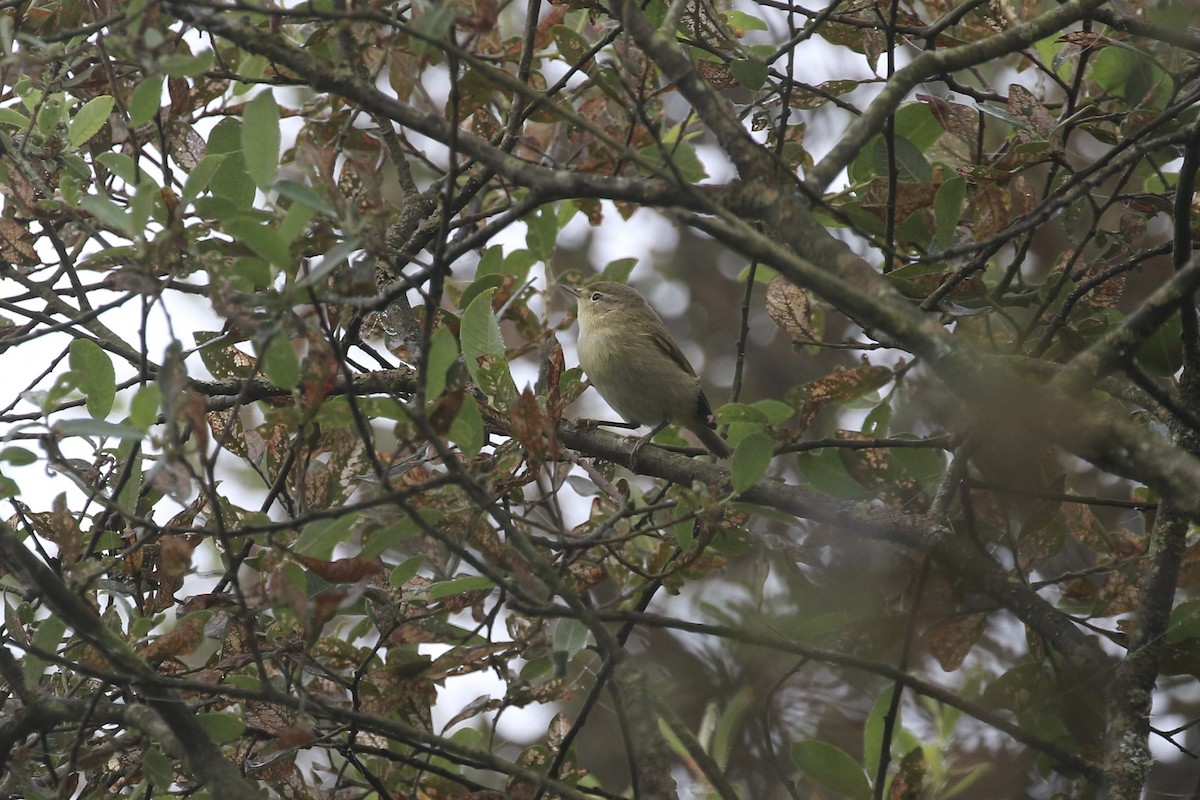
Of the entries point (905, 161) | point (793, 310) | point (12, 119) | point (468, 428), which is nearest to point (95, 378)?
point (468, 428)

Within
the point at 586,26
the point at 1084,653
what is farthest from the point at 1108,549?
the point at 586,26

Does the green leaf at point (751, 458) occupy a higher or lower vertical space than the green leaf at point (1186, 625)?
lower

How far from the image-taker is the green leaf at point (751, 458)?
2.10 meters

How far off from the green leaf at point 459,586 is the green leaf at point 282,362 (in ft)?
2.15

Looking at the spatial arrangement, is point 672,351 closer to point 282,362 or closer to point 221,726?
point 221,726

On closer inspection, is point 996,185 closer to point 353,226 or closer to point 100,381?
point 353,226

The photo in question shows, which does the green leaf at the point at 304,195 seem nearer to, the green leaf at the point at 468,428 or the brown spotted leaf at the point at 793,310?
the green leaf at the point at 468,428

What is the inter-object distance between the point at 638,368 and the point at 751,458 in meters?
3.16

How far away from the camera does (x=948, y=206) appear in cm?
272

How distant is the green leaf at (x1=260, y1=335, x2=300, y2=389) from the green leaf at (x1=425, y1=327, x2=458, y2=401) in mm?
216

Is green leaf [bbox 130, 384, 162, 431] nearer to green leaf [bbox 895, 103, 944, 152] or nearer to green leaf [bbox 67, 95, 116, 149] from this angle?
green leaf [bbox 67, 95, 116, 149]

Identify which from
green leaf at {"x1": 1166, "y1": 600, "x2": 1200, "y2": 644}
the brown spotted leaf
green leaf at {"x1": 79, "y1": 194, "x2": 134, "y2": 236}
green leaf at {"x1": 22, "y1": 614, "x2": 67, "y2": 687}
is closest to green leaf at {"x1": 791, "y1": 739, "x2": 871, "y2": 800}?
green leaf at {"x1": 1166, "y1": 600, "x2": 1200, "y2": 644}

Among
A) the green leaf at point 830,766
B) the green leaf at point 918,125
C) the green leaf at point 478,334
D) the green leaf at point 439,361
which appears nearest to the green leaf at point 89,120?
the green leaf at point 478,334

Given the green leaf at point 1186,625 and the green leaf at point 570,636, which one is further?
the green leaf at point 1186,625
